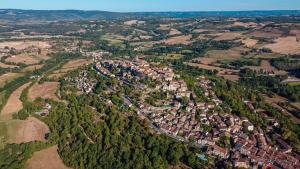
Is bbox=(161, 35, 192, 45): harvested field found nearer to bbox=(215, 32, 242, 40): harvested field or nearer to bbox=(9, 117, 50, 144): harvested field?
bbox=(215, 32, 242, 40): harvested field

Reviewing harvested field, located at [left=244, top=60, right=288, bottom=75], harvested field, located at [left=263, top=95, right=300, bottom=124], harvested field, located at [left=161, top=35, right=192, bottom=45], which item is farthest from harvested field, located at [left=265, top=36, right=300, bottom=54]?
harvested field, located at [left=263, top=95, right=300, bottom=124]

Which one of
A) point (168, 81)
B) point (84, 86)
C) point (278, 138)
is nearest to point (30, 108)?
point (84, 86)

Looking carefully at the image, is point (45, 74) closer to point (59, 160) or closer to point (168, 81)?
point (168, 81)

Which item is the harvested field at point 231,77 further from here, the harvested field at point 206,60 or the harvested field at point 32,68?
the harvested field at point 32,68

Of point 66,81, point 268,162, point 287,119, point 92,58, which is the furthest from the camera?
point 92,58

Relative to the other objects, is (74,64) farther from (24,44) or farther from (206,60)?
(24,44)

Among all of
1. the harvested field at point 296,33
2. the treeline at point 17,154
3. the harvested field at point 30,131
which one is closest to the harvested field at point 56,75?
the harvested field at point 30,131

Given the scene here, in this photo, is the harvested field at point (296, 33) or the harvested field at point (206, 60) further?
the harvested field at point (296, 33)
